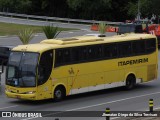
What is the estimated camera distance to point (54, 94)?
22.8 metres

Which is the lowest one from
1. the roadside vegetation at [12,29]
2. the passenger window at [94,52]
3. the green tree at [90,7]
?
the passenger window at [94,52]

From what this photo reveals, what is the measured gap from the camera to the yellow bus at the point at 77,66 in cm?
2223

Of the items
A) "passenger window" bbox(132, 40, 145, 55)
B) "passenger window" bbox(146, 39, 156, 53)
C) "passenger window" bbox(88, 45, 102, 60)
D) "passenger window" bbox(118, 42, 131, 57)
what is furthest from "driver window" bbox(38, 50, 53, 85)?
"passenger window" bbox(146, 39, 156, 53)

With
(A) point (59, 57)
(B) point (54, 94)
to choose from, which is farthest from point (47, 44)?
(B) point (54, 94)

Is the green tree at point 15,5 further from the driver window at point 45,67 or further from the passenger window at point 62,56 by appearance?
the driver window at point 45,67

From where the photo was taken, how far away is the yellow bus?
2223 centimetres

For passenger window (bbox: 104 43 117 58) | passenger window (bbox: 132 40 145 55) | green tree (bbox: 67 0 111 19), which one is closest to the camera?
passenger window (bbox: 104 43 117 58)

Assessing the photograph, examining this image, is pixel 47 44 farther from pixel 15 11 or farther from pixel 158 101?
pixel 15 11

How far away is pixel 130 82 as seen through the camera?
2630cm

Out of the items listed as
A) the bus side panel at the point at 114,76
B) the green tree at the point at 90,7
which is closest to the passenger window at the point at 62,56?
the bus side panel at the point at 114,76

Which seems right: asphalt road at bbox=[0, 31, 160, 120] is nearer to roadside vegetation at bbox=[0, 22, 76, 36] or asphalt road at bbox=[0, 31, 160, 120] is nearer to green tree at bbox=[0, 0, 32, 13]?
roadside vegetation at bbox=[0, 22, 76, 36]

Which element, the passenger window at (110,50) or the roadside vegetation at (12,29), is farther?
the roadside vegetation at (12,29)

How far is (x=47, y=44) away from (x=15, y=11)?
5957 cm

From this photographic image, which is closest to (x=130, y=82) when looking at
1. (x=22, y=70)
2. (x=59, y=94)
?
(x=59, y=94)
